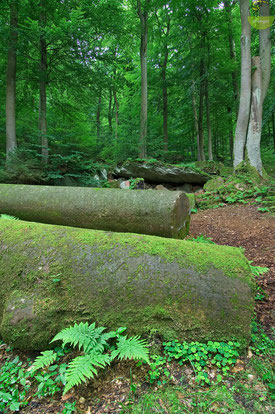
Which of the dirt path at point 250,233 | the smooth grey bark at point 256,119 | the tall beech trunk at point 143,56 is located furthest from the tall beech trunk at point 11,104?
the smooth grey bark at point 256,119

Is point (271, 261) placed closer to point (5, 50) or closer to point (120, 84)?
point (120, 84)

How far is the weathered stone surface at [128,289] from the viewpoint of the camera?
71.6 inches

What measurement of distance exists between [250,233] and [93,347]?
4150mm

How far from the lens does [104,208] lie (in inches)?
167

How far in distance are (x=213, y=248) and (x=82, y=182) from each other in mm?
7176

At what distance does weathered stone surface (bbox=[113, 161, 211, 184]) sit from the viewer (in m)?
9.48

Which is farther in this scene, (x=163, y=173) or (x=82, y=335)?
(x=163, y=173)

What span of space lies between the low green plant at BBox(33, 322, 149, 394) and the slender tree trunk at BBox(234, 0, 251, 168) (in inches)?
347

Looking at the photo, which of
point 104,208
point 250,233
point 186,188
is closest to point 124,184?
point 186,188

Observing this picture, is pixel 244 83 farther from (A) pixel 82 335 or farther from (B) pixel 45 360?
(B) pixel 45 360

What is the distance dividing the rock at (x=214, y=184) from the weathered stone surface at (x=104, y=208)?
4613mm

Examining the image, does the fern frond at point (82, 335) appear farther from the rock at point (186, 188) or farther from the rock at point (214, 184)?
the rock at point (186, 188)

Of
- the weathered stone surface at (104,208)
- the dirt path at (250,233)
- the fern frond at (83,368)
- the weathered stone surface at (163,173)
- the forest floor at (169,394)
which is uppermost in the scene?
the weathered stone surface at (163,173)

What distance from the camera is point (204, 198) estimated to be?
26.4 ft
